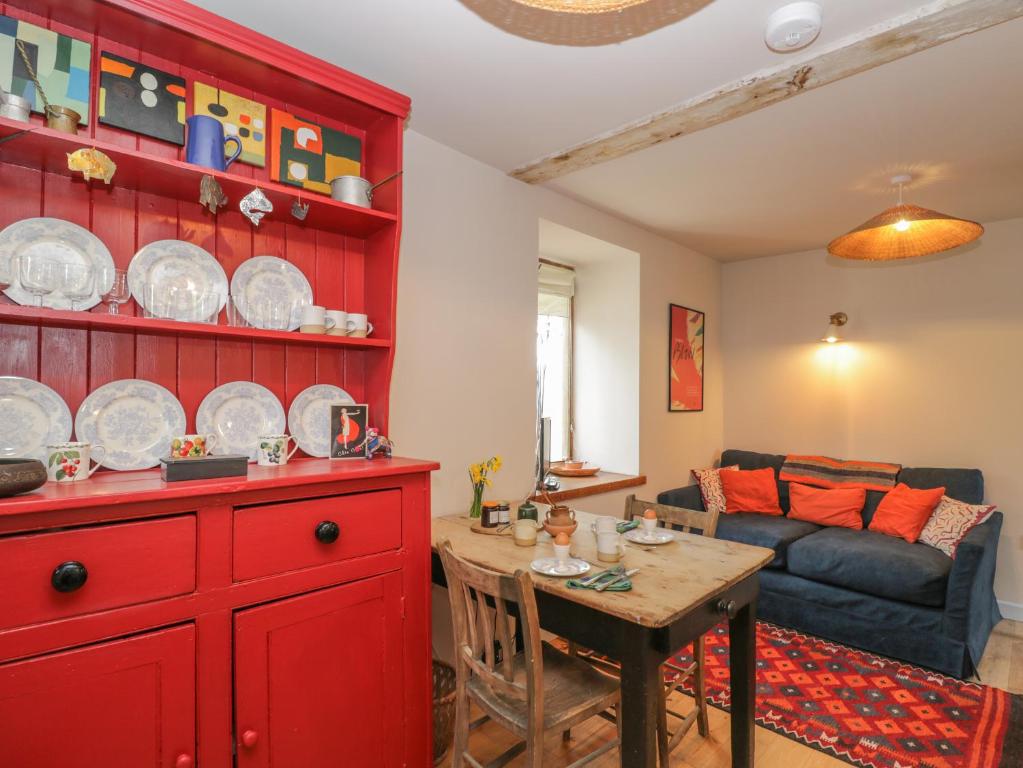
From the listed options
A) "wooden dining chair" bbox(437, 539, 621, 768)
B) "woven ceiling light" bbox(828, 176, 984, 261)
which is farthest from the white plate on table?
"woven ceiling light" bbox(828, 176, 984, 261)

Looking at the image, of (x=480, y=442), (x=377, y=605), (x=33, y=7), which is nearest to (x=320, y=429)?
(x=377, y=605)

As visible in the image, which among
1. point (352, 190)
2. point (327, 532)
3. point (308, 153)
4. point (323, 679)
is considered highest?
point (308, 153)

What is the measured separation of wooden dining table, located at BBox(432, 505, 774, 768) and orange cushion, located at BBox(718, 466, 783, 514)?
2183mm

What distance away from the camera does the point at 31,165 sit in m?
1.47

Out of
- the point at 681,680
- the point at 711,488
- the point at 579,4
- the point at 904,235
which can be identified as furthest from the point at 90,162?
the point at 711,488

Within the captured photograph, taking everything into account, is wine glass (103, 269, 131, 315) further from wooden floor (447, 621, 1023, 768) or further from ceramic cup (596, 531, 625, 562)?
wooden floor (447, 621, 1023, 768)

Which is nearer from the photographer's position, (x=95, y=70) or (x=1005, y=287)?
(x=95, y=70)

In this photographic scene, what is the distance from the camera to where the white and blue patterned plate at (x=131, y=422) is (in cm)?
153

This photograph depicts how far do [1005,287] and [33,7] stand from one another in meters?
4.93

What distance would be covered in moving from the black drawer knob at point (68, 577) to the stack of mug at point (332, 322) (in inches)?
34.1

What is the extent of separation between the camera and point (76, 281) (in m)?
1.47

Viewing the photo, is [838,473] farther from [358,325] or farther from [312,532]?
[312,532]

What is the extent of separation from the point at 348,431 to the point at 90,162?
3.30 feet

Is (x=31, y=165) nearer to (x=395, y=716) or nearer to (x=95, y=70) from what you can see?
(x=95, y=70)
